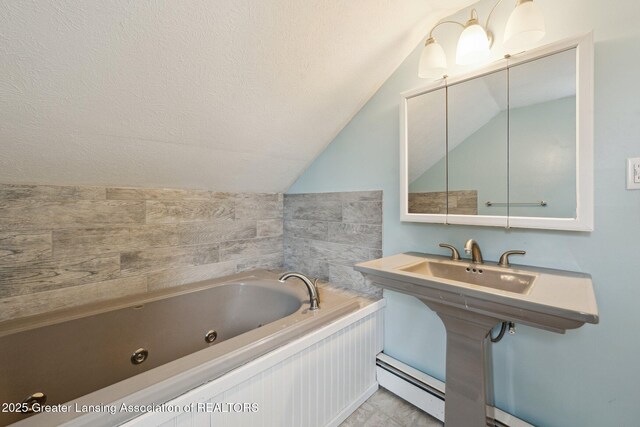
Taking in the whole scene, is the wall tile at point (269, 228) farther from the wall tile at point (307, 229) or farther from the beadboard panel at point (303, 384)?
the beadboard panel at point (303, 384)

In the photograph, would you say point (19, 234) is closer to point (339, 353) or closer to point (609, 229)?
point (339, 353)

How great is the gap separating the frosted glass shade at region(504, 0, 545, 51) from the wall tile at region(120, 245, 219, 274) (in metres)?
2.20

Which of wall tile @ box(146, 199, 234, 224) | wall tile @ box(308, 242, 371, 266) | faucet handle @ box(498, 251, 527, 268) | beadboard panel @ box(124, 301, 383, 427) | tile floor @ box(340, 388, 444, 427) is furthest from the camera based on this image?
wall tile @ box(308, 242, 371, 266)

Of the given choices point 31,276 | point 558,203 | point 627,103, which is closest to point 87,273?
point 31,276

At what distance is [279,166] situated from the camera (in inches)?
85.1

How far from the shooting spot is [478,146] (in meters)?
1.38

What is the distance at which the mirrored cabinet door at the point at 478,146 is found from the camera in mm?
1296

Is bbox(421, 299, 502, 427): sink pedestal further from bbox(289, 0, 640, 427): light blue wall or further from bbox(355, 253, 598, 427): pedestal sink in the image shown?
bbox(289, 0, 640, 427): light blue wall

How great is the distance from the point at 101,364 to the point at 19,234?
0.79 m

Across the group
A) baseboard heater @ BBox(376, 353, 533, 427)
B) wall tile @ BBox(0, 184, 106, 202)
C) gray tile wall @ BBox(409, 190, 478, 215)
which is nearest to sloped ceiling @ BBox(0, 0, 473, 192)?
wall tile @ BBox(0, 184, 106, 202)

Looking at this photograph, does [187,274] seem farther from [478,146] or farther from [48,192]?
[478,146]

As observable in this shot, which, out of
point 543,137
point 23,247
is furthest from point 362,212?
point 23,247

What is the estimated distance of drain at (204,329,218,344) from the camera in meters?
1.84

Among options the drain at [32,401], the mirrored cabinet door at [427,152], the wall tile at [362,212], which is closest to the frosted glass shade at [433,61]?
the mirrored cabinet door at [427,152]
